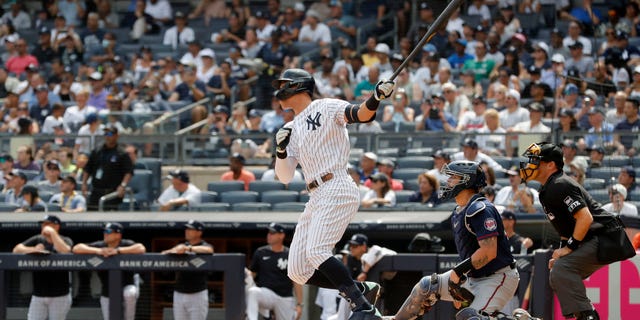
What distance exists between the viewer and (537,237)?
1157 cm

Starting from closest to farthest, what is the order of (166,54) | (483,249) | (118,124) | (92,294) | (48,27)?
1. (483,249)
2. (92,294)
3. (118,124)
4. (166,54)
5. (48,27)

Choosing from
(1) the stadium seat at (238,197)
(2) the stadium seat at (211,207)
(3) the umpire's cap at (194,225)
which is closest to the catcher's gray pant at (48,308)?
(3) the umpire's cap at (194,225)

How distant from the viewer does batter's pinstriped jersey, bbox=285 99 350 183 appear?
22.7 ft

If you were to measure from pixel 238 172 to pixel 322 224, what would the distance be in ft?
20.3

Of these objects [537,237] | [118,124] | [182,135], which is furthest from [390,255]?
[118,124]

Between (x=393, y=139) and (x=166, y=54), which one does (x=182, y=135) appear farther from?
(x=166, y=54)

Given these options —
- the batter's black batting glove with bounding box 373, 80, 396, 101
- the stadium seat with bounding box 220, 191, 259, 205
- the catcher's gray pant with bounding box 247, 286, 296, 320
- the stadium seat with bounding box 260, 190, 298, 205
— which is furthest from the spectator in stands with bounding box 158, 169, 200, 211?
the batter's black batting glove with bounding box 373, 80, 396, 101

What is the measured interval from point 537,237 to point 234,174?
3538mm

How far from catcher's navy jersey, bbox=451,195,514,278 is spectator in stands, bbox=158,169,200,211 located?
5.73m

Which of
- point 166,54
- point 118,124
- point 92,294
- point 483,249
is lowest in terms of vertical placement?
point 92,294

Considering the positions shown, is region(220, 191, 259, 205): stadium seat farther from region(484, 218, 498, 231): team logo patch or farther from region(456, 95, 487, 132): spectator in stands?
region(484, 218, 498, 231): team logo patch

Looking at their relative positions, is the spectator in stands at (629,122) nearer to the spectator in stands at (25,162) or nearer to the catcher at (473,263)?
the catcher at (473,263)

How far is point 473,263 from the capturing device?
22.5ft

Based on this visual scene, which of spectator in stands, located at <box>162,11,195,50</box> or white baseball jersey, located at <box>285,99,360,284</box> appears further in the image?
spectator in stands, located at <box>162,11,195,50</box>
